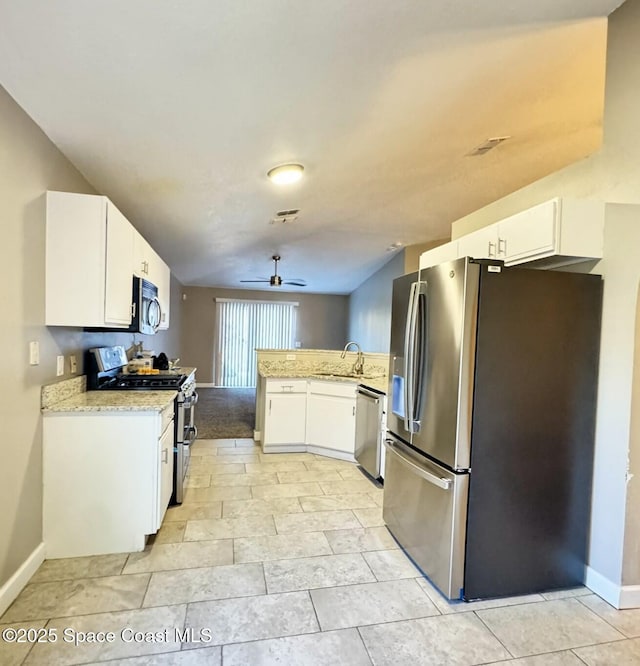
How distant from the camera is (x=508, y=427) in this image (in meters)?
1.96

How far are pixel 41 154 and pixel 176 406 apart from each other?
176 cm

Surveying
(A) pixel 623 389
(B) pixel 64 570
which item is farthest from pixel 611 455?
(B) pixel 64 570

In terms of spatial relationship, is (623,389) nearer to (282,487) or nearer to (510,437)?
(510,437)

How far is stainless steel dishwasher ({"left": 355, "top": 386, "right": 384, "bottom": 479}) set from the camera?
3434mm

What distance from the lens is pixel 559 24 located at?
1873 millimetres

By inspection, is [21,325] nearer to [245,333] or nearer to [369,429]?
[369,429]

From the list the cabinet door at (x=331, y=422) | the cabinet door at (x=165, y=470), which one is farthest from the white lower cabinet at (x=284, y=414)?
the cabinet door at (x=165, y=470)

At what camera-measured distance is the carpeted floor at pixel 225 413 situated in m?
5.01

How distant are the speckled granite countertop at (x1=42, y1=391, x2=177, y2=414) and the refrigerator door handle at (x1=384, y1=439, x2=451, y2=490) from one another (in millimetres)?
1471

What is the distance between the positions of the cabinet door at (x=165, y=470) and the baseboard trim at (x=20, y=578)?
2.00ft

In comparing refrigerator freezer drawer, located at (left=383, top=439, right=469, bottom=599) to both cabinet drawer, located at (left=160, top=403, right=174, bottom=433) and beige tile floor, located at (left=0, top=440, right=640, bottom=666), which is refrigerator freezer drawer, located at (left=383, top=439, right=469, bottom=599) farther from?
cabinet drawer, located at (left=160, top=403, right=174, bottom=433)

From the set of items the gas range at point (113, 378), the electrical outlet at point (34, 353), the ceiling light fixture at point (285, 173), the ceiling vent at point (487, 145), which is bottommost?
the gas range at point (113, 378)

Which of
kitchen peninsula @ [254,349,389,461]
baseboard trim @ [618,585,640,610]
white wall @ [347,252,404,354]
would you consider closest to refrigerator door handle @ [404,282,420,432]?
baseboard trim @ [618,585,640,610]

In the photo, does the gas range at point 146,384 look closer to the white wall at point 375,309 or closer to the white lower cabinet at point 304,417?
the white lower cabinet at point 304,417
